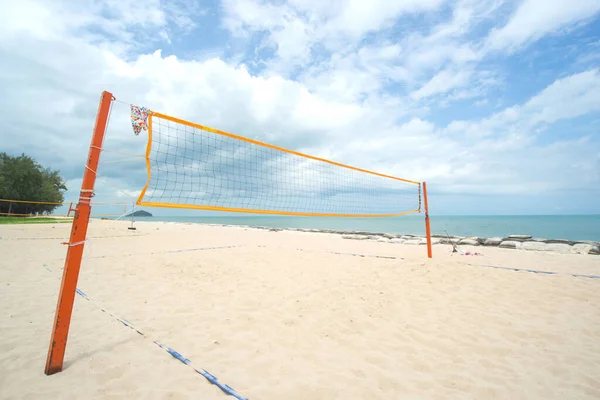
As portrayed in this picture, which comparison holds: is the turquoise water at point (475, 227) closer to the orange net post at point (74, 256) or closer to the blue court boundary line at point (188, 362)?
the blue court boundary line at point (188, 362)

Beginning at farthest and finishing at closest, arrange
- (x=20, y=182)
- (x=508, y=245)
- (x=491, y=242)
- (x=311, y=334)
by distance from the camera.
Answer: (x=20, y=182) → (x=491, y=242) → (x=508, y=245) → (x=311, y=334)

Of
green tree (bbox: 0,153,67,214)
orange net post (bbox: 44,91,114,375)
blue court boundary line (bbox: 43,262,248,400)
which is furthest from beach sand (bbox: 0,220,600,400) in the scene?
green tree (bbox: 0,153,67,214)

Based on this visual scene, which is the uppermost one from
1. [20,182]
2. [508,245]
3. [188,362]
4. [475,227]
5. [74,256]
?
[20,182]

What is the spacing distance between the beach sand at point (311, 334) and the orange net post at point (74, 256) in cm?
18

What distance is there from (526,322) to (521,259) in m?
5.38

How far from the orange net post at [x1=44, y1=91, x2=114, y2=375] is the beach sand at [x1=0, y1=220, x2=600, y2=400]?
18 cm

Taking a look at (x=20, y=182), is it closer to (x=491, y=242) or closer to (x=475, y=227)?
(x=491, y=242)

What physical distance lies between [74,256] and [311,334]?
2245 millimetres

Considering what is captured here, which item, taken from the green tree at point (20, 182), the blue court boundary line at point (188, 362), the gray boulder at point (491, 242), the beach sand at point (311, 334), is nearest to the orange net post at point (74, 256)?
the beach sand at point (311, 334)

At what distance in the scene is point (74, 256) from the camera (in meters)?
2.08

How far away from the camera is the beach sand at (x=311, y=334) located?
1.95 meters

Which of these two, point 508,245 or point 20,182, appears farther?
point 20,182

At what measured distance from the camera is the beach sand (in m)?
1.95

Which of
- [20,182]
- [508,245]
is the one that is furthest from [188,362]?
[20,182]
